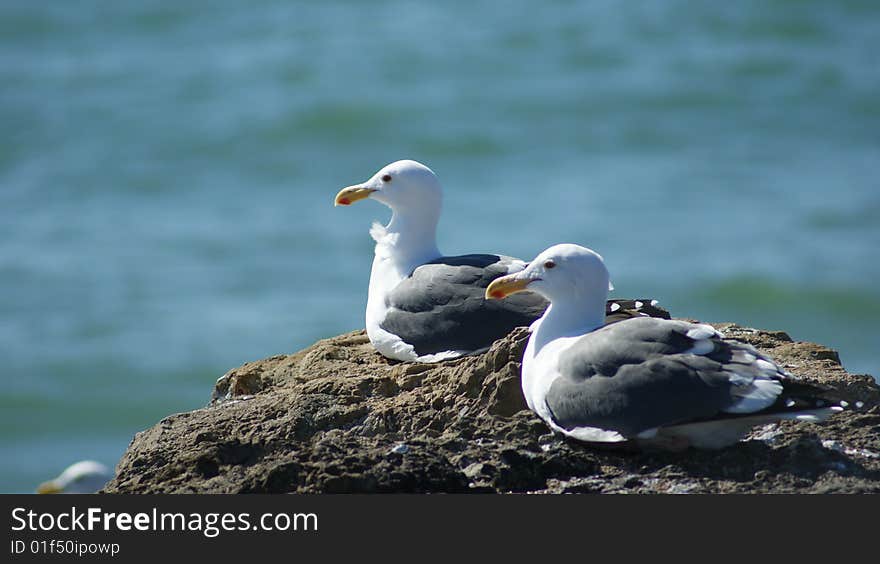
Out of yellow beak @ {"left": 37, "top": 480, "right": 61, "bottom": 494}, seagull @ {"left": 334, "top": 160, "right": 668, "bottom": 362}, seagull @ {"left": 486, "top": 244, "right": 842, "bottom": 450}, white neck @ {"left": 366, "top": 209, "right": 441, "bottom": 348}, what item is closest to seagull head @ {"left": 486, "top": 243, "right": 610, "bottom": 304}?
seagull @ {"left": 486, "top": 244, "right": 842, "bottom": 450}

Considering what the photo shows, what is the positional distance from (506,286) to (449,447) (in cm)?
90

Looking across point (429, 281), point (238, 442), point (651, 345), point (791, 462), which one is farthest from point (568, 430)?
point (429, 281)

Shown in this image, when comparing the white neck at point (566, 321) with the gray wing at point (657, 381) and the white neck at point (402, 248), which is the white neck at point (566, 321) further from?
Answer: the white neck at point (402, 248)

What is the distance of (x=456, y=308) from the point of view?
23.9ft

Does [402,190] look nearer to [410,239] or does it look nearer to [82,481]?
[410,239]

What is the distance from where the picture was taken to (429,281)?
7582 millimetres

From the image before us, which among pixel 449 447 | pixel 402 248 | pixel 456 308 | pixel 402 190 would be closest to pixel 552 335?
pixel 449 447

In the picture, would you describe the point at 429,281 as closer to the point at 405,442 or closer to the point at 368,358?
the point at 368,358

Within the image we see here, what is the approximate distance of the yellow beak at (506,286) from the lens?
6.43m

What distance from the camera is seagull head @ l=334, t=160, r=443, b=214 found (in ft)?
27.1

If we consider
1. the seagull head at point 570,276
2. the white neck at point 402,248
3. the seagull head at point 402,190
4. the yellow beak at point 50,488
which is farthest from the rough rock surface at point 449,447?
the yellow beak at point 50,488

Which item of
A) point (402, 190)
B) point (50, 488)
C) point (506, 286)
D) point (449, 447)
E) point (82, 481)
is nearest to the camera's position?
point (449, 447)

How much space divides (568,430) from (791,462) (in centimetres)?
92

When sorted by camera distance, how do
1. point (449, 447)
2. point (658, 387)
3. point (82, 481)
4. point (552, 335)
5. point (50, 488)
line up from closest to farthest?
point (658, 387) → point (449, 447) → point (552, 335) → point (82, 481) → point (50, 488)
